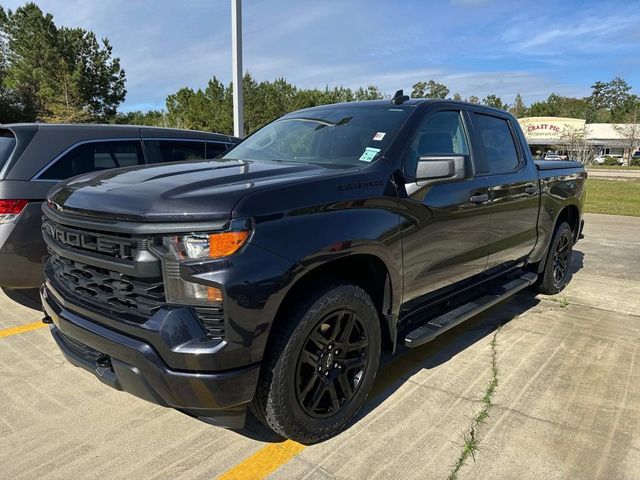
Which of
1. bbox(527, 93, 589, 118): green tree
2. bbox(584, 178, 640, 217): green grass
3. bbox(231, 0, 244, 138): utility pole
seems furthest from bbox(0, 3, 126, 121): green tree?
bbox(527, 93, 589, 118): green tree

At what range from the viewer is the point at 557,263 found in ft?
18.3

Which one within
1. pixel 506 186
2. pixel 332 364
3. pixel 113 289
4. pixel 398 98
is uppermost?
pixel 398 98

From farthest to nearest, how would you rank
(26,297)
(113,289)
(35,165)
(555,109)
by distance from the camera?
(555,109), (26,297), (35,165), (113,289)

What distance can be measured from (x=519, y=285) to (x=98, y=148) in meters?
4.14

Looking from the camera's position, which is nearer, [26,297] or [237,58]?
[26,297]

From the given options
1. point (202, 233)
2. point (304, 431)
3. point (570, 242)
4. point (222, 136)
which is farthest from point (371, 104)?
point (570, 242)

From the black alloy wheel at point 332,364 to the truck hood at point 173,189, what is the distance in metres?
0.81

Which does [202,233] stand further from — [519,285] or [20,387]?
[519,285]

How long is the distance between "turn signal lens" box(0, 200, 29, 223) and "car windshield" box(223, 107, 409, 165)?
1703 millimetres

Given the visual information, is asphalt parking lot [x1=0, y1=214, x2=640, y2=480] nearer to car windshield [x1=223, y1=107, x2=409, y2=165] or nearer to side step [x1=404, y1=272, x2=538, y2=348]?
side step [x1=404, y1=272, x2=538, y2=348]

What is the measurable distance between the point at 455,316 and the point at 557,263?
9.01 feet

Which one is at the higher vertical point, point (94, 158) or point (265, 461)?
point (94, 158)

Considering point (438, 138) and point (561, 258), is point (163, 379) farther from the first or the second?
point (561, 258)

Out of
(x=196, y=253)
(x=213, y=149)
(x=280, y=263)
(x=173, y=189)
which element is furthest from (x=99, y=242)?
(x=213, y=149)
